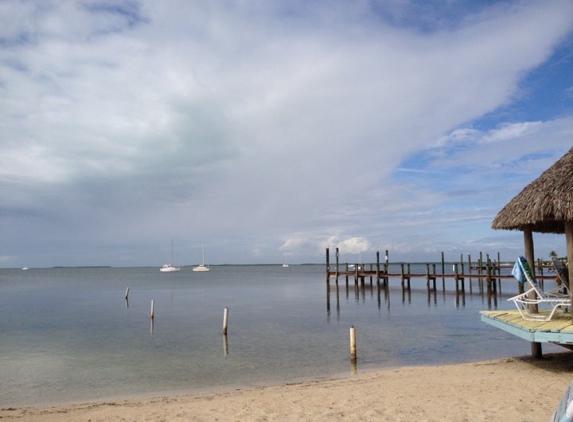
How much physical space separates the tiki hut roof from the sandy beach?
3326 mm

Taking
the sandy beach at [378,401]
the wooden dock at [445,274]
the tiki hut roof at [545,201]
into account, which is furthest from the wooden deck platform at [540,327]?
the wooden dock at [445,274]

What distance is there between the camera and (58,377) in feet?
43.2

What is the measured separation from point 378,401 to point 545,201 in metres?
5.29

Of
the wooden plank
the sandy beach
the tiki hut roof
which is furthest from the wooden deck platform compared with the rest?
the tiki hut roof

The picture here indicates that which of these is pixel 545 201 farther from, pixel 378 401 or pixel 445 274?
pixel 445 274

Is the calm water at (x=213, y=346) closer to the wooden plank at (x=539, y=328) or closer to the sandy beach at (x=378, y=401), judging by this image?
the sandy beach at (x=378, y=401)

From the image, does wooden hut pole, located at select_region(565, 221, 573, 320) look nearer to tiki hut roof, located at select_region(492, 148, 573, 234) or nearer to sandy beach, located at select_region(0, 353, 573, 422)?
tiki hut roof, located at select_region(492, 148, 573, 234)

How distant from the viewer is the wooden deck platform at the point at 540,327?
29.0 ft

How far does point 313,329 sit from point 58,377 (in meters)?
11.6

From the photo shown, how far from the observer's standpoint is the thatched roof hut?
8.98 m

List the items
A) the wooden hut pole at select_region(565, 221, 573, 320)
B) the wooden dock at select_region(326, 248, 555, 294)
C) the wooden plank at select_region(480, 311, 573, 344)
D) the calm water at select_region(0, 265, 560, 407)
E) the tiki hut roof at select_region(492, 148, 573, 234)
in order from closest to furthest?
the wooden plank at select_region(480, 311, 573, 344) < the tiki hut roof at select_region(492, 148, 573, 234) < the wooden hut pole at select_region(565, 221, 573, 320) < the calm water at select_region(0, 265, 560, 407) < the wooden dock at select_region(326, 248, 555, 294)

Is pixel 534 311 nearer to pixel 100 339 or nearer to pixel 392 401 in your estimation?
pixel 392 401

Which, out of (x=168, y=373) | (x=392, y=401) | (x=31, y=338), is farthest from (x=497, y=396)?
(x=31, y=338)

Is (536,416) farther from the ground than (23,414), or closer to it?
farther from the ground
